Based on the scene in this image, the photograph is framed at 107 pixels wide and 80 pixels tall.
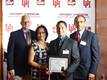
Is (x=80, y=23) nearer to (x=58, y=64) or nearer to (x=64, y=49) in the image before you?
(x=64, y=49)

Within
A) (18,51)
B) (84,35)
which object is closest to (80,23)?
(84,35)

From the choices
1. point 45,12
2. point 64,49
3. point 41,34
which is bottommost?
point 64,49

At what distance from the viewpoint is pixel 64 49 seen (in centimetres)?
162

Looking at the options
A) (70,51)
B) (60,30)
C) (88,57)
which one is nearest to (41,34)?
(60,30)

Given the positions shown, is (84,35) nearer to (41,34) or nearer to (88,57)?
(88,57)

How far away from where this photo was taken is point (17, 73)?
1.63 metres

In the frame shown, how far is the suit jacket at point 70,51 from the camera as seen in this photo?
5.28 feet

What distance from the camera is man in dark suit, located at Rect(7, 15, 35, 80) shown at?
1635mm

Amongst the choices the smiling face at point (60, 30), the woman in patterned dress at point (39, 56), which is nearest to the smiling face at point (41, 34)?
the woman in patterned dress at point (39, 56)

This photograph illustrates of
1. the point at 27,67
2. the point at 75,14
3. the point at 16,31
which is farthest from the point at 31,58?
the point at 75,14

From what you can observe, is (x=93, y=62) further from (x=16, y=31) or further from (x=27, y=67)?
(x=16, y=31)

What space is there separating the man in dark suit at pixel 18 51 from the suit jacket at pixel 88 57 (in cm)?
38

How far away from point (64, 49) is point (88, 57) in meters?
0.18

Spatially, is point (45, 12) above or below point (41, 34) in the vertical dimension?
above
